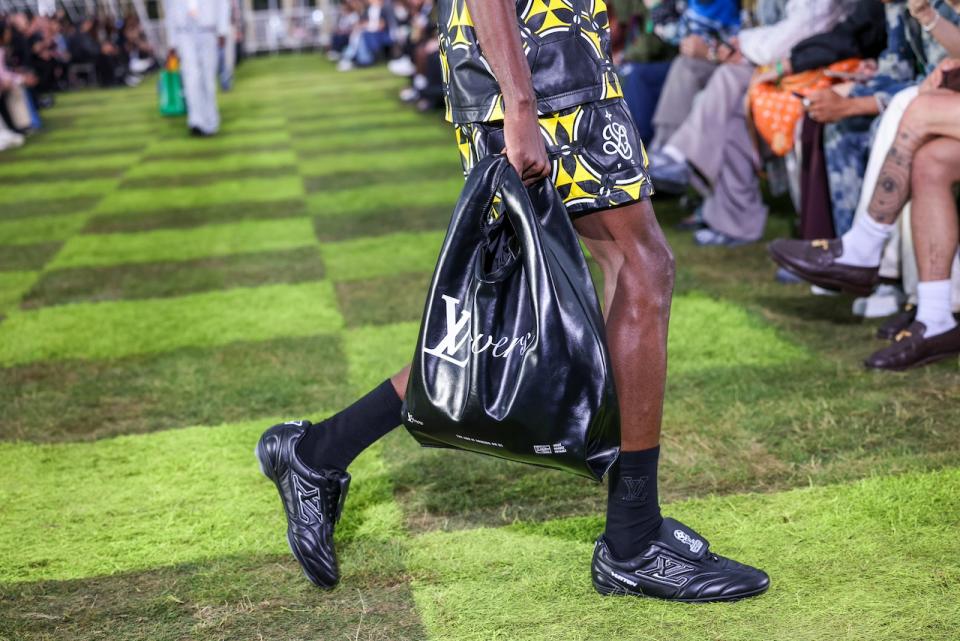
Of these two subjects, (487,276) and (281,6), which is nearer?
(487,276)

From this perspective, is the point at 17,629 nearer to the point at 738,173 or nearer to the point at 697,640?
the point at 697,640

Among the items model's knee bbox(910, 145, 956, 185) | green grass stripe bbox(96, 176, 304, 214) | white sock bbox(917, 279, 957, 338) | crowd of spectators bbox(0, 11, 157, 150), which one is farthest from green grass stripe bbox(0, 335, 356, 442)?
crowd of spectators bbox(0, 11, 157, 150)

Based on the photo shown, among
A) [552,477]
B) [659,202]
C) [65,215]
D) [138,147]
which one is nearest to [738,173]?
[659,202]

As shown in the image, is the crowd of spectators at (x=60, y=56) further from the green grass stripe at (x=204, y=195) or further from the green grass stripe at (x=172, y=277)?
the green grass stripe at (x=172, y=277)

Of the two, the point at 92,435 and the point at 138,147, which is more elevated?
the point at 92,435

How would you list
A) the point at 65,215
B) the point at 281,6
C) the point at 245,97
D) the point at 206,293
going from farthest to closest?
1. the point at 281,6
2. the point at 245,97
3. the point at 65,215
4. the point at 206,293

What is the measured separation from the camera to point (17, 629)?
92.6 inches

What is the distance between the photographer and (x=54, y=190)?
931 cm

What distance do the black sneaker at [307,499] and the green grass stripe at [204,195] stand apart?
5.55 meters

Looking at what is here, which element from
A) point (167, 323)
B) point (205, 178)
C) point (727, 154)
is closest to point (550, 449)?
point (167, 323)

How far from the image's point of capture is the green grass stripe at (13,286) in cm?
548

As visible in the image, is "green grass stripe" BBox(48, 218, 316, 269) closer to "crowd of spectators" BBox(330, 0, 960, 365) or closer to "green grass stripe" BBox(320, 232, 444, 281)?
"green grass stripe" BBox(320, 232, 444, 281)

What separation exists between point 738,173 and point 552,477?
10.7ft

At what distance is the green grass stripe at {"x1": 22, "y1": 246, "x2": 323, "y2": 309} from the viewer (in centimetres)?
554
